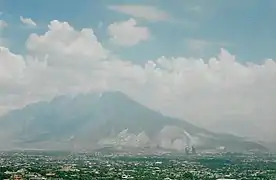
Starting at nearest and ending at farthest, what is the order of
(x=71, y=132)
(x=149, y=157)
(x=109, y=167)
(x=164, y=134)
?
(x=109, y=167)
(x=149, y=157)
(x=71, y=132)
(x=164, y=134)

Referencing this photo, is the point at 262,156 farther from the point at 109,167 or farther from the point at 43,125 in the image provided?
the point at 43,125

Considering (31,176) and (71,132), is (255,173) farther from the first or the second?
(71,132)

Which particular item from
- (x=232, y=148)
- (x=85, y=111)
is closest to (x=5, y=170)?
(x=232, y=148)

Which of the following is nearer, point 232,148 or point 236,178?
point 236,178

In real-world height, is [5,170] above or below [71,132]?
below

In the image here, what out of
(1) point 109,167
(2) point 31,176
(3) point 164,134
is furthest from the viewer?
(3) point 164,134

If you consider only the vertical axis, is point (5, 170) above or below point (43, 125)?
below

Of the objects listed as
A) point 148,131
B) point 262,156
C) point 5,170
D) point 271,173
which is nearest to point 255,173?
point 271,173

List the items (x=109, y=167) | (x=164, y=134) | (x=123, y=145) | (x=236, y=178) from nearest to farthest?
(x=236, y=178), (x=109, y=167), (x=123, y=145), (x=164, y=134)

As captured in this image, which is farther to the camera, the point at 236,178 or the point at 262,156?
the point at 262,156
